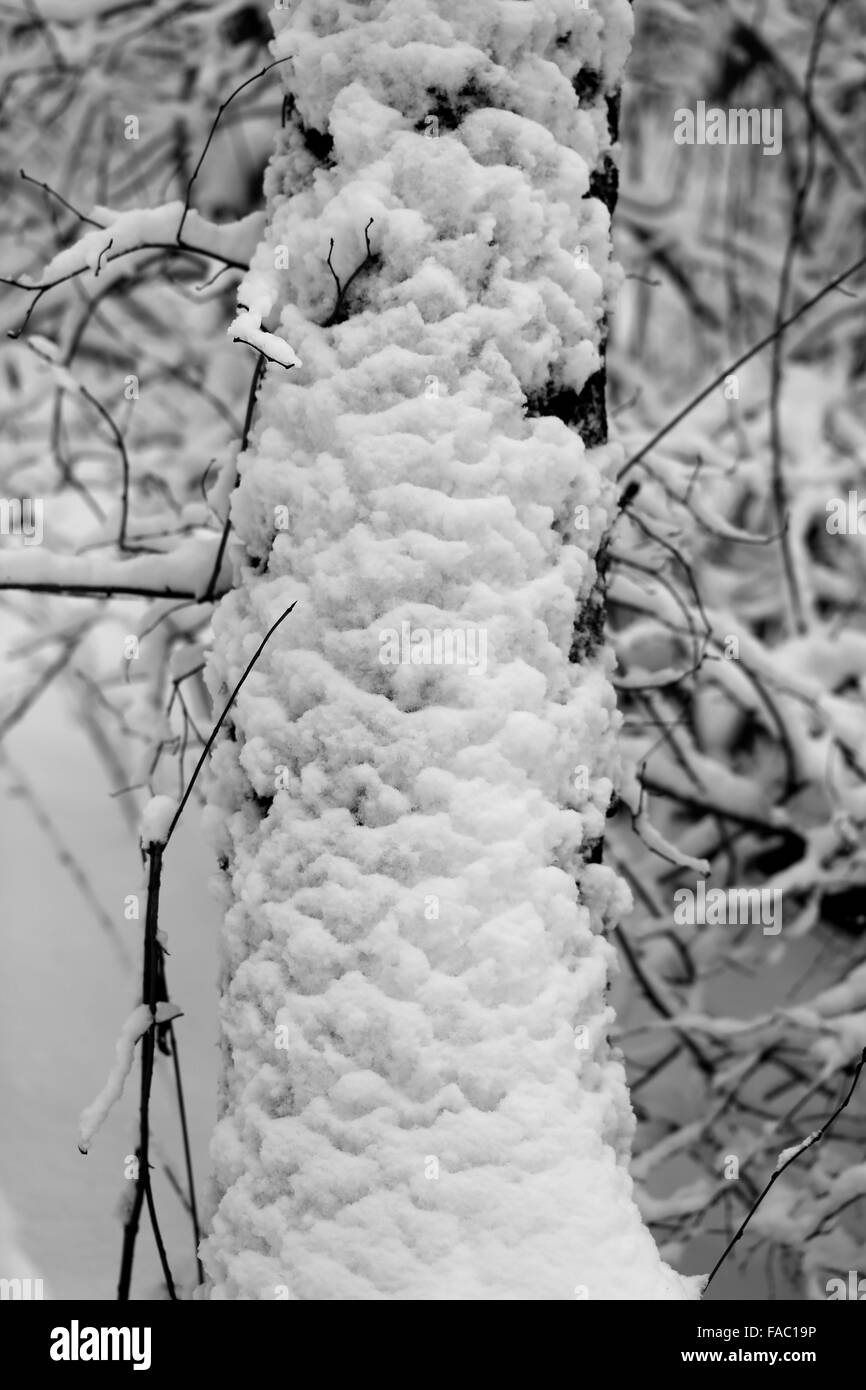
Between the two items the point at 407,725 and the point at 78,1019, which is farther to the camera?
the point at 78,1019

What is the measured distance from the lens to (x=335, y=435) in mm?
1241

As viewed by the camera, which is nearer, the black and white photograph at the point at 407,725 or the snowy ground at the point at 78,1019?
the black and white photograph at the point at 407,725

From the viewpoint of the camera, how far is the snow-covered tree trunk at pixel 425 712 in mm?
1159

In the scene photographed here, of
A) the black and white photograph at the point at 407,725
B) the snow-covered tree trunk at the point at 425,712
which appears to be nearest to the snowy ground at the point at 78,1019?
the black and white photograph at the point at 407,725

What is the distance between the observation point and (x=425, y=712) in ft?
3.95

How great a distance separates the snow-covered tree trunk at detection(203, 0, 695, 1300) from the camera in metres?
1.16

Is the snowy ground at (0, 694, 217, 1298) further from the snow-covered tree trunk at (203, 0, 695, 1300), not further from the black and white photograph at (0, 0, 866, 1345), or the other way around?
the snow-covered tree trunk at (203, 0, 695, 1300)

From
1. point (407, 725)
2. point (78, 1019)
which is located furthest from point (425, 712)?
point (78, 1019)

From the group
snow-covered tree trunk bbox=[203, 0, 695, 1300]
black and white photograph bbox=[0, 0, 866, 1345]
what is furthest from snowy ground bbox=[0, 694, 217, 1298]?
snow-covered tree trunk bbox=[203, 0, 695, 1300]

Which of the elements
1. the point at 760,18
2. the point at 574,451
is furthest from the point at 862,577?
the point at 574,451

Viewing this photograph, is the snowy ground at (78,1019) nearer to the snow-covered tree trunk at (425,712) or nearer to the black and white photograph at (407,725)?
the black and white photograph at (407,725)

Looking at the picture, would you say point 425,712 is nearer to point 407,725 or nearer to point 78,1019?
point 407,725
